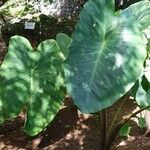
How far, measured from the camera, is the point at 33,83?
116 inches

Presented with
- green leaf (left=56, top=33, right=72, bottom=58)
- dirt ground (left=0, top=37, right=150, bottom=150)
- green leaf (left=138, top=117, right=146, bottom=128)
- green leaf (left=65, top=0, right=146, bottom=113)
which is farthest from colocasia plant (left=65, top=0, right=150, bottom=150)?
dirt ground (left=0, top=37, right=150, bottom=150)

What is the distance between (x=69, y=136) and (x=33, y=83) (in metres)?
1.11

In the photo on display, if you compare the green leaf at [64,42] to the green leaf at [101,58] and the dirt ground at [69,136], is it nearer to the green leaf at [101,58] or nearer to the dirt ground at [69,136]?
the green leaf at [101,58]

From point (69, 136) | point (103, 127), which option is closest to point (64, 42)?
point (103, 127)

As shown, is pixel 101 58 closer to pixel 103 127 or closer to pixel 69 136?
pixel 103 127

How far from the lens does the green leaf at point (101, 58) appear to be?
2.51 m

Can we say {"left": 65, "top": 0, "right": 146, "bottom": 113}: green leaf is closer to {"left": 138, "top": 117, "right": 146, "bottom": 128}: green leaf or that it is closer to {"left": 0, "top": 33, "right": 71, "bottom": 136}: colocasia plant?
{"left": 0, "top": 33, "right": 71, "bottom": 136}: colocasia plant

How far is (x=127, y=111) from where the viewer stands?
165 inches

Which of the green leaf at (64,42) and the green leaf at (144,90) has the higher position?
the green leaf at (64,42)

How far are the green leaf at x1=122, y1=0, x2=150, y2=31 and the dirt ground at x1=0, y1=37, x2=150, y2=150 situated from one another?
127cm

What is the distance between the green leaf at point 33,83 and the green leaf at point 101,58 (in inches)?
12.8

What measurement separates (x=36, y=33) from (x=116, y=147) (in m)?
2.94

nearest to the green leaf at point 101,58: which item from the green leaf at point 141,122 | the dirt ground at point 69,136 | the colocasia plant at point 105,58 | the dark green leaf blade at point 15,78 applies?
the colocasia plant at point 105,58

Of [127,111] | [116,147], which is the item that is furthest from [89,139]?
[127,111]
